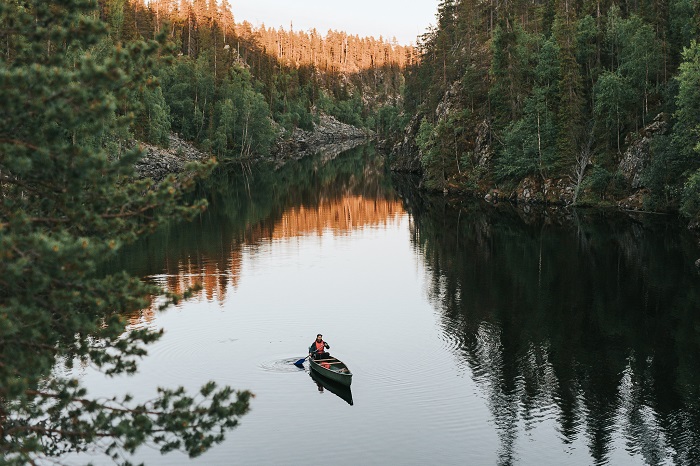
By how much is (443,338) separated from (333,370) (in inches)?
433

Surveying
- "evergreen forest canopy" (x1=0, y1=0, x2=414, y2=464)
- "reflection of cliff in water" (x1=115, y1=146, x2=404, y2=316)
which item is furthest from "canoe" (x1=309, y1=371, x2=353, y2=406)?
"evergreen forest canopy" (x1=0, y1=0, x2=414, y2=464)

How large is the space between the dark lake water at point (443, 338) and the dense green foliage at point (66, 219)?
14551 mm

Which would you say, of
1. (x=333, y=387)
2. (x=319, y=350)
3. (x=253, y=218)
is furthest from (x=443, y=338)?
(x=253, y=218)

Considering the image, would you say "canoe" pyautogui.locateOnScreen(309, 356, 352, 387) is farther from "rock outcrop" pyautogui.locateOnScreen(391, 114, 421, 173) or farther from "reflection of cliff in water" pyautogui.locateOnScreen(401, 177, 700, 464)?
"rock outcrop" pyautogui.locateOnScreen(391, 114, 421, 173)

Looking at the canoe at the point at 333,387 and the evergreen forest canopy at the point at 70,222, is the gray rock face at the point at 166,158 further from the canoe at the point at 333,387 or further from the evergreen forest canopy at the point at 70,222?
the evergreen forest canopy at the point at 70,222

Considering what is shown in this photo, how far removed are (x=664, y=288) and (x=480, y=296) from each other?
1472 cm

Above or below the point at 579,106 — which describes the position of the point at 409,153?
below

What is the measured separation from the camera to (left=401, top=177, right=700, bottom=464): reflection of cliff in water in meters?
33.4

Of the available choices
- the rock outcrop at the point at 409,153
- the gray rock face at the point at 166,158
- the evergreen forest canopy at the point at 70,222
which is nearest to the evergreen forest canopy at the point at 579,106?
the rock outcrop at the point at 409,153

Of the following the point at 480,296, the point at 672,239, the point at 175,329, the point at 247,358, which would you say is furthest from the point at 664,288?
the point at 175,329

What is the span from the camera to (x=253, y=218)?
97.5m

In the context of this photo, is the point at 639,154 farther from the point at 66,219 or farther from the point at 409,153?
the point at 66,219

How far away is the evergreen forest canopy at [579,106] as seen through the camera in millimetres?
84438

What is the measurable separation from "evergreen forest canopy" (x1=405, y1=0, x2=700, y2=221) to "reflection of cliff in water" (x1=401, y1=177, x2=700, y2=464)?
463 inches
